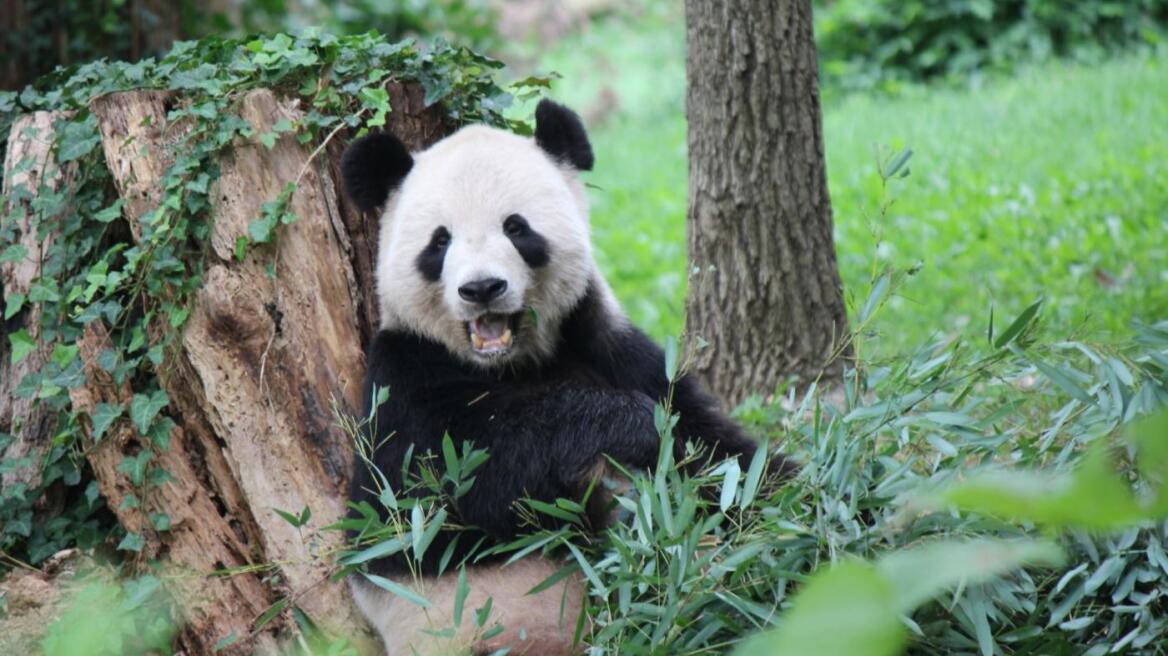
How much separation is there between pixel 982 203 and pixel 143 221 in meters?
5.98

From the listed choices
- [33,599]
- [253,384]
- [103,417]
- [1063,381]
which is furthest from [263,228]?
[1063,381]

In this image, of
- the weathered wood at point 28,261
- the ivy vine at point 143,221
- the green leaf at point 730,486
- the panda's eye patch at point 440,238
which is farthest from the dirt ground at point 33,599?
the green leaf at point 730,486

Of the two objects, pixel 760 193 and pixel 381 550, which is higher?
pixel 760 193

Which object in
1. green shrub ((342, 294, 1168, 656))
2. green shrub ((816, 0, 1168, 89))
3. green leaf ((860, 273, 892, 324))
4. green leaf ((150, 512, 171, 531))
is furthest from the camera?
green shrub ((816, 0, 1168, 89))

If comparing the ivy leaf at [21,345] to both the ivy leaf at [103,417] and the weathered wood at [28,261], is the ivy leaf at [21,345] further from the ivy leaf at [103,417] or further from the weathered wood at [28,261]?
the ivy leaf at [103,417]

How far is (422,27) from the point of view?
13688 millimetres

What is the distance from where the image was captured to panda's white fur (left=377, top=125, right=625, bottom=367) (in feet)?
11.0

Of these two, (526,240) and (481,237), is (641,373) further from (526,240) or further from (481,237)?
(481,237)

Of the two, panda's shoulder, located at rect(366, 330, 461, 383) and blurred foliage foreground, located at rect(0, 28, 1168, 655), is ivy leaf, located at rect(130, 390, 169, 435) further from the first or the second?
panda's shoulder, located at rect(366, 330, 461, 383)

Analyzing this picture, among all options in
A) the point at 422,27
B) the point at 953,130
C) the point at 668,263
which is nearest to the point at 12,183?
the point at 668,263

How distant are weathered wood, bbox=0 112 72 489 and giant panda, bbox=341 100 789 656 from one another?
1.28 metres

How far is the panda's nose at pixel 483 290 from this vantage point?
3.18 metres

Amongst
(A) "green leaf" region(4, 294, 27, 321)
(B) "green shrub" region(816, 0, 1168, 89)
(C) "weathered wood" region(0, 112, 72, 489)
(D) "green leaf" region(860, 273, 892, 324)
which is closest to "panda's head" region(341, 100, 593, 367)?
(D) "green leaf" region(860, 273, 892, 324)

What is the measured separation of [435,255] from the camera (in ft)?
11.3
